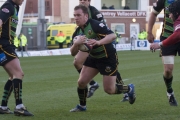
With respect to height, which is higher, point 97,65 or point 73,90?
point 97,65

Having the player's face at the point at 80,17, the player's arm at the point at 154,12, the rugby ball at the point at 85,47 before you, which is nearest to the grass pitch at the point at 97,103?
the rugby ball at the point at 85,47

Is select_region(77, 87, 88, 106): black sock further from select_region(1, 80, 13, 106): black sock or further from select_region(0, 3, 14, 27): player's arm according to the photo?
select_region(0, 3, 14, 27): player's arm

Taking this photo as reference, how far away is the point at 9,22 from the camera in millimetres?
8719

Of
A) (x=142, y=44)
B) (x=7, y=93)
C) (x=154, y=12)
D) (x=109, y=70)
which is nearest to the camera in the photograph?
(x=109, y=70)

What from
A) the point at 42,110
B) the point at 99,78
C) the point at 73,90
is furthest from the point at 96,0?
the point at 42,110

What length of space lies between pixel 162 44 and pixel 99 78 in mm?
9228

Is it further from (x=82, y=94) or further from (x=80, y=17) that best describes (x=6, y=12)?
(x=82, y=94)

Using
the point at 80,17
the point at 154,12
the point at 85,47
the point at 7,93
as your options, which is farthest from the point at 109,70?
the point at 7,93

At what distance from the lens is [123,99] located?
10.9m

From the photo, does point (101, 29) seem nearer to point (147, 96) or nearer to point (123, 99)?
point (123, 99)

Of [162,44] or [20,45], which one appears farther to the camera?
[20,45]

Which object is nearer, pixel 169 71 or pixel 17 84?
pixel 17 84

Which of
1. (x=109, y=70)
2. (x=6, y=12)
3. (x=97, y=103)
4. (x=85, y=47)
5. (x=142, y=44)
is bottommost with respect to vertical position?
Result: (x=142, y=44)

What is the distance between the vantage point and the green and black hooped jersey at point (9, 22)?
856 cm
